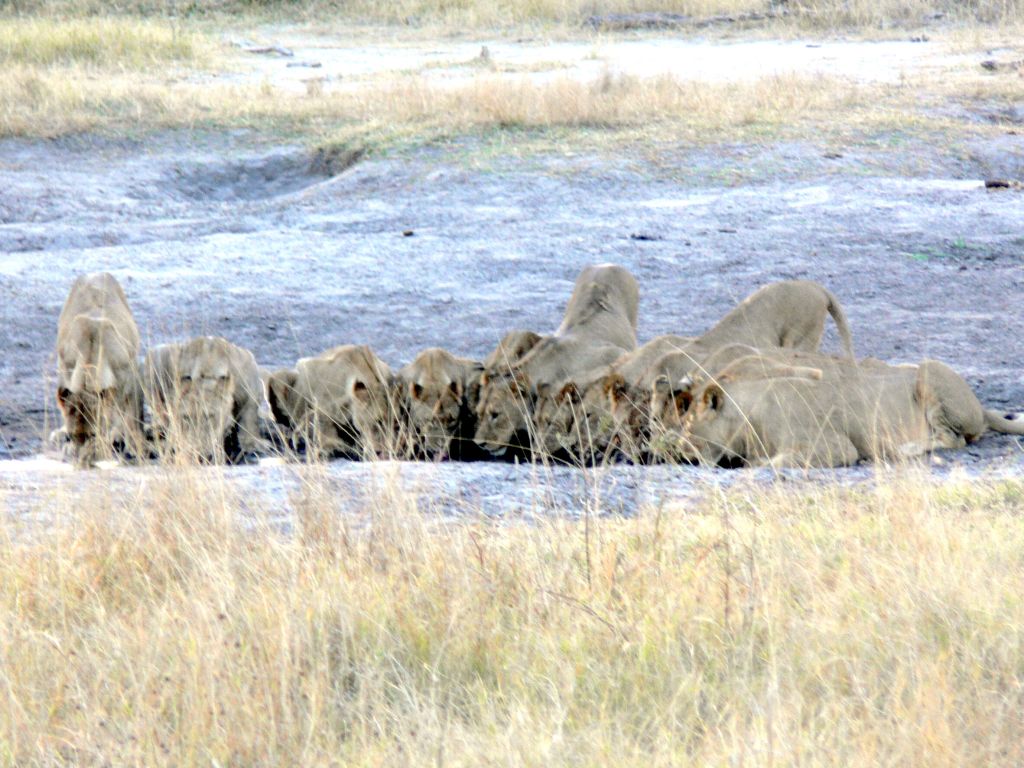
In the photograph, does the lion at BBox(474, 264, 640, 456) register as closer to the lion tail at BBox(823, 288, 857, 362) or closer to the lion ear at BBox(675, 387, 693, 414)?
the lion ear at BBox(675, 387, 693, 414)

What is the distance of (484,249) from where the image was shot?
1220 cm

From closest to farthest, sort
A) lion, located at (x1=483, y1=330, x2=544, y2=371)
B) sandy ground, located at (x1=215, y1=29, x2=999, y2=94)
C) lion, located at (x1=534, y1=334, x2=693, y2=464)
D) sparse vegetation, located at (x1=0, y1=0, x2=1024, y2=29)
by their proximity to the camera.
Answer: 1. lion, located at (x1=534, y1=334, x2=693, y2=464)
2. lion, located at (x1=483, y1=330, x2=544, y2=371)
3. sandy ground, located at (x1=215, y1=29, x2=999, y2=94)
4. sparse vegetation, located at (x1=0, y1=0, x2=1024, y2=29)

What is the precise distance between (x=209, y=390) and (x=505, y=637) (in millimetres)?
3637

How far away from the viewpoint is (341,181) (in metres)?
14.6

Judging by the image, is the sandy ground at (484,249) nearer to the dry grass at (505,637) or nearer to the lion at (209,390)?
the lion at (209,390)

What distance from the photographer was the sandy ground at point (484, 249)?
338 inches

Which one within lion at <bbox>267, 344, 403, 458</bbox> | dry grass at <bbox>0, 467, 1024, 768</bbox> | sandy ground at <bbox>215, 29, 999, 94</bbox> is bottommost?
lion at <bbox>267, 344, 403, 458</bbox>

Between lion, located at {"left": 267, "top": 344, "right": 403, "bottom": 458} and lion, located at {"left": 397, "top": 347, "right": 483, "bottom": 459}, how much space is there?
0.11 metres

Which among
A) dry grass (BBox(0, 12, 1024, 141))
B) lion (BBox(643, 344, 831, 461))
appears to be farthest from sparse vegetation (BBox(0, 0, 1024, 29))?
lion (BBox(643, 344, 831, 461))

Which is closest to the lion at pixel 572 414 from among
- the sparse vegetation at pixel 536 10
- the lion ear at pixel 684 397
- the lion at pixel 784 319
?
the lion ear at pixel 684 397

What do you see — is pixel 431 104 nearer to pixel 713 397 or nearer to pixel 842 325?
pixel 842 325

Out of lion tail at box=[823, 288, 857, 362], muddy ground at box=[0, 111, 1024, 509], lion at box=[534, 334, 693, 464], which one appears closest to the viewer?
lion at box=[534, 334, 693, 464]

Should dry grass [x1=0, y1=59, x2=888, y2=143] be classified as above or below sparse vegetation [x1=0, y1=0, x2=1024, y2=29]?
below

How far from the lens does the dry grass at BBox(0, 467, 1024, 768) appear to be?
3.58m
